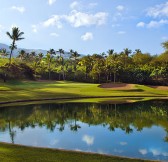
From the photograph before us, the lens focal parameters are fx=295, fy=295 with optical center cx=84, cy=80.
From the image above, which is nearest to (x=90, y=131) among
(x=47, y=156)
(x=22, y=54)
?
(x=47, y=156)

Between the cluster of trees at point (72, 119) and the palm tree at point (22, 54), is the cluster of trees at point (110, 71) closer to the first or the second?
the palm tree at point (22, 54)

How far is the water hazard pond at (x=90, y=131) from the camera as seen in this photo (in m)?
22.3

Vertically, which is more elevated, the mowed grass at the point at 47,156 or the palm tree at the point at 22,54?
the palm tree at the point at 22,54

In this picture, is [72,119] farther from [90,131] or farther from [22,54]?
[22,54]

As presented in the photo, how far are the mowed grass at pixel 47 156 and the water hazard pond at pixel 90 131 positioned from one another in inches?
149

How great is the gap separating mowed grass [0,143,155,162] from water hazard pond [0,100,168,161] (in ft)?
12.4

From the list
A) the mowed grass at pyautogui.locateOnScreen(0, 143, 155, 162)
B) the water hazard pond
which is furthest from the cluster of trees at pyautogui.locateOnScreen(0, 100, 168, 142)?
the mowed grass at pyautogui.locateOnScreen(0, 143, 155, 162)

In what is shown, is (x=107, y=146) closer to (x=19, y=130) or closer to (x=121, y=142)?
(x=121, y=142)

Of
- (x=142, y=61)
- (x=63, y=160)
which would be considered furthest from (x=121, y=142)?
(x=142, y=61)

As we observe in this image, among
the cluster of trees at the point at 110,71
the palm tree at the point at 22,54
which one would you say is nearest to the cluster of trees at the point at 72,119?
the cluster of trees at the point at 110,71

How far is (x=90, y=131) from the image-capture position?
28984 mm

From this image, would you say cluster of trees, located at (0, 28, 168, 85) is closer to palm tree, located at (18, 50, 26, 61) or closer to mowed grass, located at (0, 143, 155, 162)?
palm tree, located at (18, 50, 26, 61)

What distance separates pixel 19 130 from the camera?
94.0 feet

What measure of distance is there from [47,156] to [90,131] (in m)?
12.5
